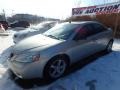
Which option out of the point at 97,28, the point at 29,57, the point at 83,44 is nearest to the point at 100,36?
the point at 97,28

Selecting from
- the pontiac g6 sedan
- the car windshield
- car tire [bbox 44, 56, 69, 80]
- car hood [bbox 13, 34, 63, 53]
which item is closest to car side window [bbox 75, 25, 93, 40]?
the pontiac g6 sedan

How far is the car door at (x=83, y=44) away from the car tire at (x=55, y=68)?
46 cm

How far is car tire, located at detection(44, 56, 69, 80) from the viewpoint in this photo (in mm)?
5113

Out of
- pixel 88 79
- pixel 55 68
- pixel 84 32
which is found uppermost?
pixel 84 32

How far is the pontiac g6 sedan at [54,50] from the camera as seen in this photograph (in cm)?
492

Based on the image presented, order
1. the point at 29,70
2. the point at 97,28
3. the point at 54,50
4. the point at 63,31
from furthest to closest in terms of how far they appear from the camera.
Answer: the point at 97,28 < the point at 63,31 < the point at 54,50 < the point at 29,70

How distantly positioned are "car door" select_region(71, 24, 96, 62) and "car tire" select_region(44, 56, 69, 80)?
17.9 inches

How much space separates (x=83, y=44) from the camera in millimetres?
→ 6180

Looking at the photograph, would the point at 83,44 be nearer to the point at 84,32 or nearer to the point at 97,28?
the point at 84,32

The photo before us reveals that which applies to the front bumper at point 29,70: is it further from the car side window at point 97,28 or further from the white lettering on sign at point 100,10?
the white lettering on sign at point 100,10

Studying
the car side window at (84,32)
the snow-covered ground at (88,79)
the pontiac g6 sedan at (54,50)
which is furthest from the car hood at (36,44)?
the snow-covered ground at (88,79)

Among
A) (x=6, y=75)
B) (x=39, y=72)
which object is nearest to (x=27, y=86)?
(x=39, y=72)

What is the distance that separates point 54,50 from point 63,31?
1.30 metres

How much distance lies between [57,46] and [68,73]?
959 millimetres
